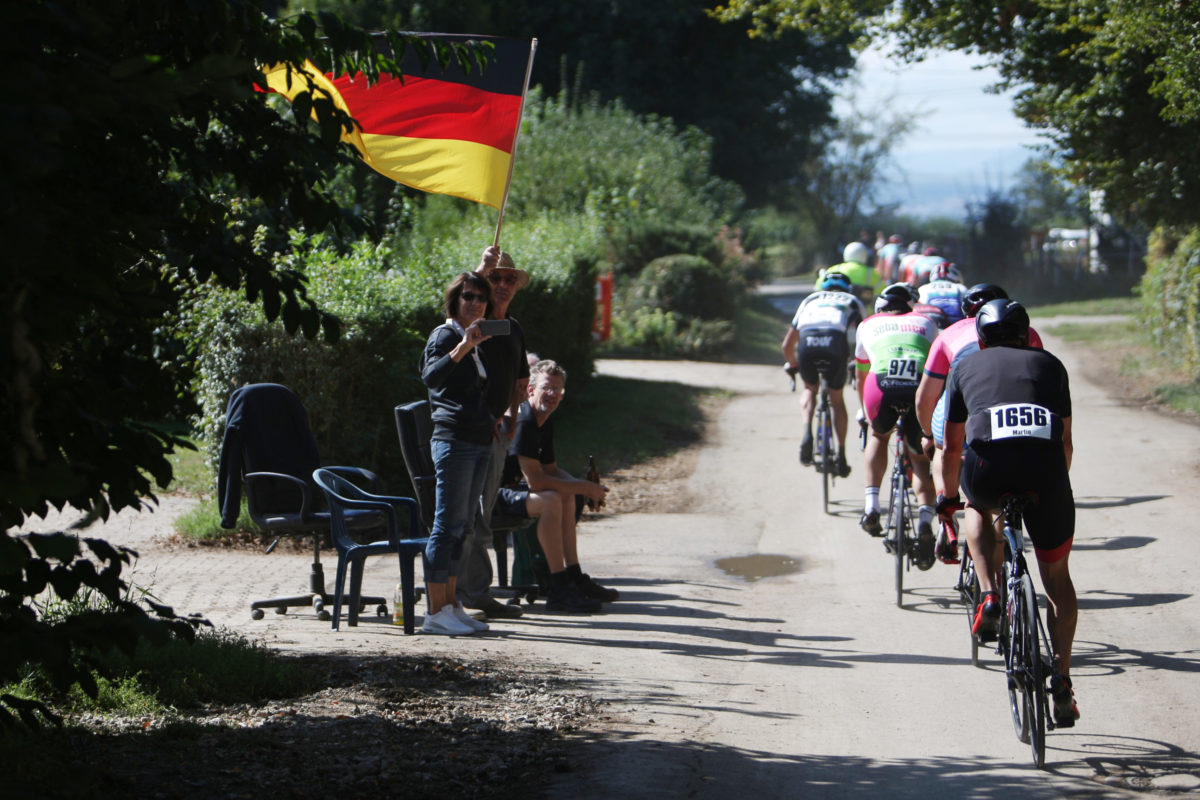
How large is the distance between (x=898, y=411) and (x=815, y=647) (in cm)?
216

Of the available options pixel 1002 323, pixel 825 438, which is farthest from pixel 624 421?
pixel 1002 323

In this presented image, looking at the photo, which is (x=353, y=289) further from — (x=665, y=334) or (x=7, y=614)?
(x=665, y=334)

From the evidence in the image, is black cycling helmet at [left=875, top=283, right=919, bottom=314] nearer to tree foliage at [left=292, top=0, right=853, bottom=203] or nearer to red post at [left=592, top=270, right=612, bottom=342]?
red post at [left=592, top=270, right=612, bottom=342]

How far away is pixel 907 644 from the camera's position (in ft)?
24.5

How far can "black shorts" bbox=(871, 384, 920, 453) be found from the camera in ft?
29.2

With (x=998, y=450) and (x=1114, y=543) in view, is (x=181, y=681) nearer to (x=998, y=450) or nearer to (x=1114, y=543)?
(x=998, y=450)

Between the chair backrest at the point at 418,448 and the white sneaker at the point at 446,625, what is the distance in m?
0.77

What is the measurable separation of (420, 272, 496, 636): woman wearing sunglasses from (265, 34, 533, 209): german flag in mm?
610

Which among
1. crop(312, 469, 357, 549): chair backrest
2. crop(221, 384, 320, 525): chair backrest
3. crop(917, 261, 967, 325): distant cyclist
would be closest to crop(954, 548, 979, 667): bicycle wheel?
crop(312, 469, 357, 549): chair backrest

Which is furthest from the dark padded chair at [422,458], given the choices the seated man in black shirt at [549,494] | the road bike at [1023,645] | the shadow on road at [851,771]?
the road bike at [1023,645]

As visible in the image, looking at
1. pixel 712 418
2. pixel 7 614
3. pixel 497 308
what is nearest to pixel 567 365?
pixel 712 418

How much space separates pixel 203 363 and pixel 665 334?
51.0 ft

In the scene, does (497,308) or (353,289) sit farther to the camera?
(353,289)

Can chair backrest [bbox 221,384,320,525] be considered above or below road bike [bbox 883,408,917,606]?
above
